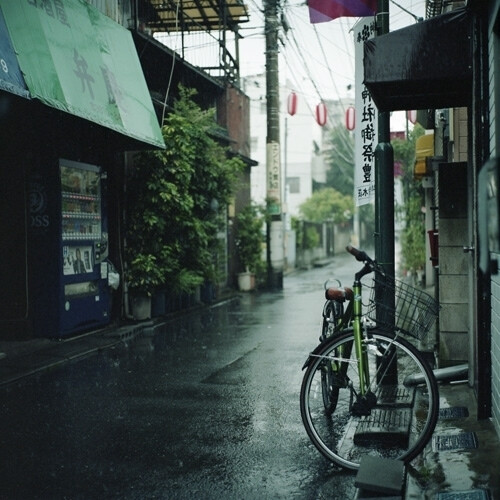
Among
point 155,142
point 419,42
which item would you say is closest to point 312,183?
point 155,142

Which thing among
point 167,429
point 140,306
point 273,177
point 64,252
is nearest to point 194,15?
point 273,177

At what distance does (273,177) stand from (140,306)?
31.7 ft

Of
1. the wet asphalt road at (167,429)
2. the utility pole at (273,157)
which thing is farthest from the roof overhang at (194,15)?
the wet asphalt road at (167,429)

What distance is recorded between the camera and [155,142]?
11.9m

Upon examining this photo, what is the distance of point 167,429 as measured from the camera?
6105 mm

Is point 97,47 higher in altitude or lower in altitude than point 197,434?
higher

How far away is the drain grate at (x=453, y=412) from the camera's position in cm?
599

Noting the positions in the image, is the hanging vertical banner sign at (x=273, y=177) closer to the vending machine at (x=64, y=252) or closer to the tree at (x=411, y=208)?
the tree at (x=411, y=208)

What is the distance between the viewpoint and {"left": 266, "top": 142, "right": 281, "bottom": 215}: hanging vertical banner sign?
2181 cm

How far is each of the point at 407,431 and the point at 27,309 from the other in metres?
7.23

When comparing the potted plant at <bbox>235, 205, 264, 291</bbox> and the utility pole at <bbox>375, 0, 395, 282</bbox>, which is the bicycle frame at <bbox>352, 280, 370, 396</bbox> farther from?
the potted plant at <bbox>235, 205, 264, 291</bbox>

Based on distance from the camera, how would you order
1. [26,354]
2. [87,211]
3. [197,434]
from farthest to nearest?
[87,211], [26,354], [197,434]

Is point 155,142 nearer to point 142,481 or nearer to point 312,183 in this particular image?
point 142,481

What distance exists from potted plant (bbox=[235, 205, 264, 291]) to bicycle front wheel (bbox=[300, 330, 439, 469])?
1475cm
